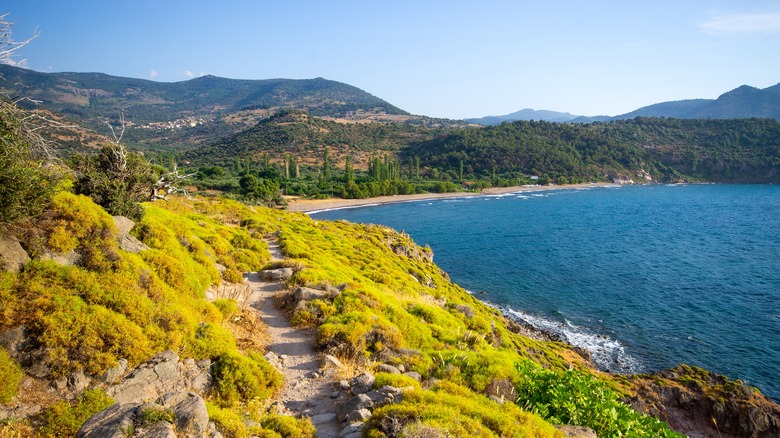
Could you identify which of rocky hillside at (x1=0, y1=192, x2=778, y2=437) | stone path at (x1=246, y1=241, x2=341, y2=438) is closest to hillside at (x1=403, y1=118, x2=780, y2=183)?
stone path at (x1=246, y1=241, x2=341, y2=438)

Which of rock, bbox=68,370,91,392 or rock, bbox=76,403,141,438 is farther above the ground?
rock, bbox=76,403,141,438

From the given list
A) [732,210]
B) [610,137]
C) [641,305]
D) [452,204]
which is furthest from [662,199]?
[641,305]

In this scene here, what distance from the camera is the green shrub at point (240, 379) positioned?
8.20m

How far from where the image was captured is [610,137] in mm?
197750

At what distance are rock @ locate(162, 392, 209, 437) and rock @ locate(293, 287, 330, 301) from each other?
7.49 m

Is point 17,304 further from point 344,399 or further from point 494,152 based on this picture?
point 494,152

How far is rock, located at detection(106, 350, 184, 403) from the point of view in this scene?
7248mm

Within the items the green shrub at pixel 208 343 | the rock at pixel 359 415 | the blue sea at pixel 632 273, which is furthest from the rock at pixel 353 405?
the blue sea at pixel 632 273

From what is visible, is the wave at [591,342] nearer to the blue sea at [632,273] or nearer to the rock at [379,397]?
the blue sea at [632,273]

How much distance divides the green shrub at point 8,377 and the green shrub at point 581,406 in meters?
9.30

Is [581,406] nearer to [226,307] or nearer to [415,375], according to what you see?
[415,375]

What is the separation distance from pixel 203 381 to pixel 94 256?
4.15 meters

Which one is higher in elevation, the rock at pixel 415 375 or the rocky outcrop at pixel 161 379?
the rocky outcrop at pixel 161 379

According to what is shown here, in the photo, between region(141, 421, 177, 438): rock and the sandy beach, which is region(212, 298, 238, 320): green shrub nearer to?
region(141, 421, 177, 438): rock
